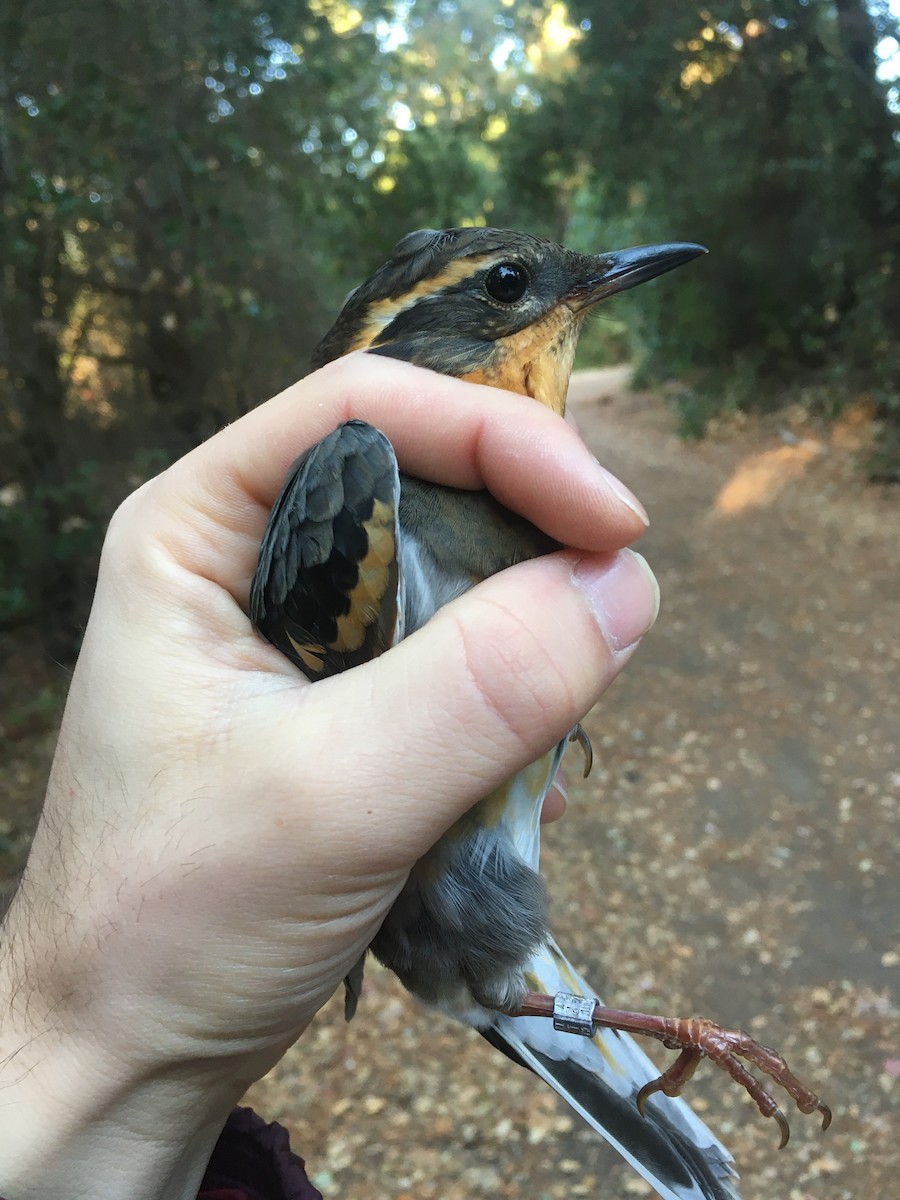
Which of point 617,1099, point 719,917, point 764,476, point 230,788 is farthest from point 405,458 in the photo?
point 764,476

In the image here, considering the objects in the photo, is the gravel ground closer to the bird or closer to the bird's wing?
the bird

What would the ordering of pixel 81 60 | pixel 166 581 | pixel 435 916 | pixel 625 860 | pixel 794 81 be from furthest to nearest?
pixel 794 81
pixel 81 60
pixel 625 860
pixel 435 916
pixel 166 581

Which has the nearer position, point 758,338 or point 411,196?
point 411,196

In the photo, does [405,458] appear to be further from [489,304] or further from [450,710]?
[450,710]

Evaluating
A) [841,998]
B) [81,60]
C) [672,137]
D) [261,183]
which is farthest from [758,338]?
[841,998]

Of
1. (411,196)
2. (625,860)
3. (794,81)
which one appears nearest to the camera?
(625,860)

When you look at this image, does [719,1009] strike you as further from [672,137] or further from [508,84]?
[508,84]

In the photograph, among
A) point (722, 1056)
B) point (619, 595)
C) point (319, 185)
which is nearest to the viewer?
point (619, 595)
